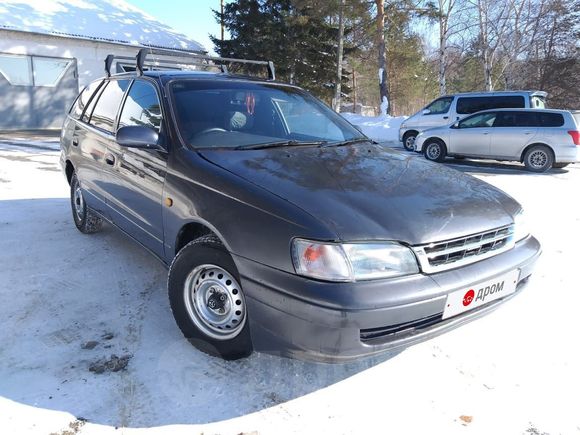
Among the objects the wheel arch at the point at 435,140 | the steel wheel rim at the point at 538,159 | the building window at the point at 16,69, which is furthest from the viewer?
the building window at the point at 16,69

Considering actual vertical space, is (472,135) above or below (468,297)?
above

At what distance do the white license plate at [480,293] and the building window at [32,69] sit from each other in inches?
774

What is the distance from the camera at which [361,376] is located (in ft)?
8.59

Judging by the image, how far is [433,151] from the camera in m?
12.3

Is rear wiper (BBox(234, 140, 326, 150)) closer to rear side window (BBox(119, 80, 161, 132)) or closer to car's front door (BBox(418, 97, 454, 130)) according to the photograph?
rear side window (BBox(119, 80, 161, 132))

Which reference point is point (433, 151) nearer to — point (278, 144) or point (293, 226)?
point (278, 144)

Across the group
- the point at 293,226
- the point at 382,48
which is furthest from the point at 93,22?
the point at 293,226

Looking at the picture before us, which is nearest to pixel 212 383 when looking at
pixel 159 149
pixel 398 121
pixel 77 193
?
pixel 159 149

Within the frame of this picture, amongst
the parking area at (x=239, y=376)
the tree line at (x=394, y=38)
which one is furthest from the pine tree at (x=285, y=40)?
the parking area at (x=239, y=376)

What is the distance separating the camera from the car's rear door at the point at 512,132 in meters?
10.8

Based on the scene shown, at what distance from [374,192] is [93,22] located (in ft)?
75.3

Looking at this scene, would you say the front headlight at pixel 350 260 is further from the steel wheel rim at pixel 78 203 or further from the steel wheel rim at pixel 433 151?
the steel wheel rim at pixel 433 151

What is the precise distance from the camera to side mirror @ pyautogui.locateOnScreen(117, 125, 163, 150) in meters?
2.96

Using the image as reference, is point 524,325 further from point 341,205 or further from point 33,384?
point 33,384
